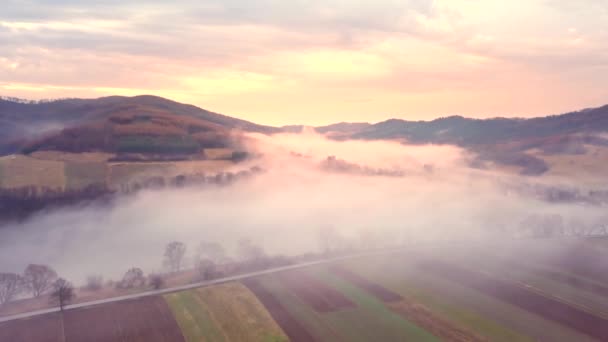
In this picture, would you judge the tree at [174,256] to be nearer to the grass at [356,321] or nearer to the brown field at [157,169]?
the grass at [356,321]

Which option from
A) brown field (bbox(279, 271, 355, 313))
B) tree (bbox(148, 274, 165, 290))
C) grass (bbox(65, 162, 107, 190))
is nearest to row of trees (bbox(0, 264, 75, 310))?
tree (bbox(148, 274, 165, 290))

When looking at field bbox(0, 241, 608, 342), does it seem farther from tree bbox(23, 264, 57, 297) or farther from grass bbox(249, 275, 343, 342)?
tree bbox(23, 264, 57, 297)

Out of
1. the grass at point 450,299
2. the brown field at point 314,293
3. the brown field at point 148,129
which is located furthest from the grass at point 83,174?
the grass at point 450,299

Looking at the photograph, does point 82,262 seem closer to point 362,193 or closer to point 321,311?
point 321,311

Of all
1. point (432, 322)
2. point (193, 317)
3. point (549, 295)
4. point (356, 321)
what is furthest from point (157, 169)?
point (549, 295)

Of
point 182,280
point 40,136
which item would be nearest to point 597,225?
point 182,280

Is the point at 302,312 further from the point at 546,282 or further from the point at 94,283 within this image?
the point at 546,282

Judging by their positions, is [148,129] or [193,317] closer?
[193,317]
